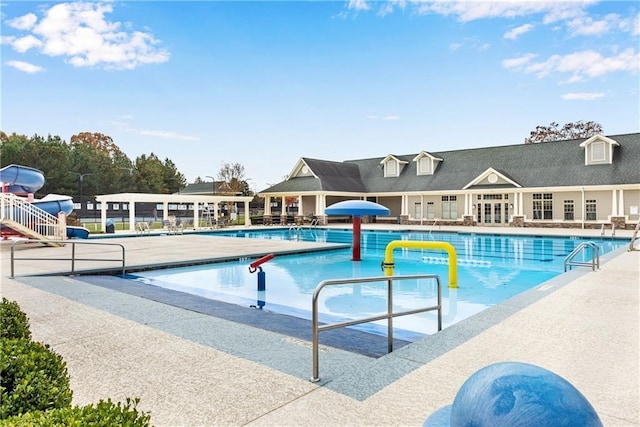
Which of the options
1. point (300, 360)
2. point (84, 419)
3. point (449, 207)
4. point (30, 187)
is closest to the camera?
point (84, 419)

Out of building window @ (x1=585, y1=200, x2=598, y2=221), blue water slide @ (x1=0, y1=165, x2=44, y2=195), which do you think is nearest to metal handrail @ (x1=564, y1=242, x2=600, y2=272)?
building window @ (x1=585, y1=200, x2=598, y2=221)

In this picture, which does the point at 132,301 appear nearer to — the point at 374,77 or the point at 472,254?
the point at 472,254

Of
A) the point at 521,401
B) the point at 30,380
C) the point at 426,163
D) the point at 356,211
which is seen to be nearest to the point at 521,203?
the point at 426,163

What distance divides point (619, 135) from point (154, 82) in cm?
2976

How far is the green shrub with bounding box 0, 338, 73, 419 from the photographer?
227 centimetres

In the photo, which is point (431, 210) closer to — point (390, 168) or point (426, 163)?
point (426, 163)

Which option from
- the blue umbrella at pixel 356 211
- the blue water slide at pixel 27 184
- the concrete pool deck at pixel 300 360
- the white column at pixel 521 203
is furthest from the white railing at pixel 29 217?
the white column at pixel 521 203

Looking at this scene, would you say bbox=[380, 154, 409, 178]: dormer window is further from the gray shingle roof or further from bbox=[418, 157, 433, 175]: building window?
bbox=[418, 157, 433, 175]: building window

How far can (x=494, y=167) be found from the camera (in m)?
32.8

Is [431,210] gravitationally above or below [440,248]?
above

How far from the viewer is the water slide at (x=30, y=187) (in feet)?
63.8

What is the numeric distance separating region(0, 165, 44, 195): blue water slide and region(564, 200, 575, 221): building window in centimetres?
3069

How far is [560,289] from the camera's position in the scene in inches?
327

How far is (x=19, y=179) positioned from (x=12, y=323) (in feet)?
65.0
